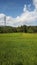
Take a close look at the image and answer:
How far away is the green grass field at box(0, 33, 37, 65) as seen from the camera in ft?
32.2

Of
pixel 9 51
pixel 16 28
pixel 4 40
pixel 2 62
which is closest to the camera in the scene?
pixel 2 62

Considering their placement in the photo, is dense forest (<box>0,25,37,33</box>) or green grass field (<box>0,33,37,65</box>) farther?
dense forest (<box>0,25,37,33</box>)

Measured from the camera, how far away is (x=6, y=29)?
13570 millimetres

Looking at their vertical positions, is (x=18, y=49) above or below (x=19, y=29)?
below

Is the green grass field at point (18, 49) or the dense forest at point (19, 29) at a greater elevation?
the dense forest at point (19, 29)

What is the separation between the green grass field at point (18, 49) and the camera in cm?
981

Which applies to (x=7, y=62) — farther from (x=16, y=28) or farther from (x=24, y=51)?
(x=16, y=28)

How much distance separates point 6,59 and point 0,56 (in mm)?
626

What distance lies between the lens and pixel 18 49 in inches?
464

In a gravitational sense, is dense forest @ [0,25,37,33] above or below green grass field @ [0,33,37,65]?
above

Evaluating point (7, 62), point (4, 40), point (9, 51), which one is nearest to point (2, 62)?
point (7, 62)

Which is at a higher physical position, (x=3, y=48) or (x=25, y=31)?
(x=25, y=31)

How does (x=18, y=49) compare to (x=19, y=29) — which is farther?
(x=19, y=29)

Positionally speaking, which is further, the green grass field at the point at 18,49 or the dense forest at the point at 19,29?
the dense forest at the point at 19,29
